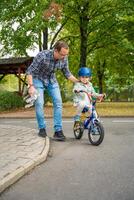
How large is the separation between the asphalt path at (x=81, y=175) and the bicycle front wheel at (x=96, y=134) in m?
0.10

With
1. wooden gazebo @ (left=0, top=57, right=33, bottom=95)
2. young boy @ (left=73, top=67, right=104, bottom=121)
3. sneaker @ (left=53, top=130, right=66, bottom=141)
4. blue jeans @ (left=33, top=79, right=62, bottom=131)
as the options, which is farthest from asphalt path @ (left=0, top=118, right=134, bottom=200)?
wooden gazebo @ (left=0, top=57, right=33, bottom=95)

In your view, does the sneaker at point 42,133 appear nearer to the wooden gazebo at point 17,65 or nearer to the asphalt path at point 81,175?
the asphalt path at point 81,175

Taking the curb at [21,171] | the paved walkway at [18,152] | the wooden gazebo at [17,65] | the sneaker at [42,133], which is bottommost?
the curb at [21,171]

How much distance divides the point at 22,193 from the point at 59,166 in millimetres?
1746

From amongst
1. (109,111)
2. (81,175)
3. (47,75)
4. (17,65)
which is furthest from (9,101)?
(81,175)

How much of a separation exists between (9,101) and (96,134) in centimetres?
1753

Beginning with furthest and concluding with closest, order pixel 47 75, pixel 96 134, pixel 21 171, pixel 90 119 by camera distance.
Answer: pixel 47 75, pixel 90 119, pixel 96 134, pixel 21 171

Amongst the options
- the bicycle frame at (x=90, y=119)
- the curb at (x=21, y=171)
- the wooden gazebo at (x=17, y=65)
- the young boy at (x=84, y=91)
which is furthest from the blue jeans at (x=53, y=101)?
the wooden gazebo at (x=17, y=65)

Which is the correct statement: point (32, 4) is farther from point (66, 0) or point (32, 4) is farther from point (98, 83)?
point (98, 83)

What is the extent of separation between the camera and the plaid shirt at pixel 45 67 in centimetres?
984

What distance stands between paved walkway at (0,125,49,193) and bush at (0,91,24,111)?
48.5 feet

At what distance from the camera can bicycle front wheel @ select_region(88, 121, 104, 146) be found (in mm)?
9445

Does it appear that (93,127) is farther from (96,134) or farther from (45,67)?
(45,67)

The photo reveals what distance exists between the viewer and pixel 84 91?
9.96 metres
